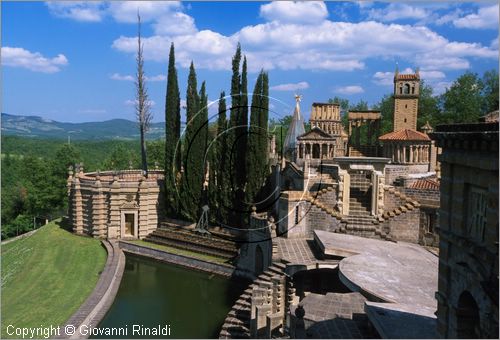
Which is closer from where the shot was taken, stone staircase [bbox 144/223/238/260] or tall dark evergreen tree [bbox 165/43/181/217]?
stone staircase [bbox 144/223/238/260]

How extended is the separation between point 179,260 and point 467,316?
20.5 m

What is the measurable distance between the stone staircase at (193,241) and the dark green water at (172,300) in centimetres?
193

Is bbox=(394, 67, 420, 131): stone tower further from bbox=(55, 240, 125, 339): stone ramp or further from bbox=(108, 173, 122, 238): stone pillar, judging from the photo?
bbox=(55, 240, 125, 339): stone ramp

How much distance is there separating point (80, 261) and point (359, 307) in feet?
62.7

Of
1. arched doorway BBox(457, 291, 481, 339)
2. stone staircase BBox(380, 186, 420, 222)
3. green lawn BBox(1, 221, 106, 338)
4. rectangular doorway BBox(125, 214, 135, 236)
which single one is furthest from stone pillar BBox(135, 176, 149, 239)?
arched doorway BBox(457, 291, 481, 339)

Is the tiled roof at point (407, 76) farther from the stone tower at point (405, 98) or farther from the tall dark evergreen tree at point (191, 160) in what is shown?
the tall dark evergreen tree at point (191, 160)

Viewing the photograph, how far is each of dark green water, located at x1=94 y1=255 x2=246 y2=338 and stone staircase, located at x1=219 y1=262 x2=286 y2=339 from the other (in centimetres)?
172

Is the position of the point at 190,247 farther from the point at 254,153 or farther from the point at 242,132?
the point at 242,132

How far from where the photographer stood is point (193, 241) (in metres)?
29.3

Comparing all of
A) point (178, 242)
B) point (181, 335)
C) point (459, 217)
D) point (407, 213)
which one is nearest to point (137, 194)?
point (178, 242)

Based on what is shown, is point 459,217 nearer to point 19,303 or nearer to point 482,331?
point 482,331

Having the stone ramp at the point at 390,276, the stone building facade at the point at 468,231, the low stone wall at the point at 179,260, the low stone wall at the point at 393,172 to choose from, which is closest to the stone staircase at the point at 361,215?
the stone ramp at the point at 390,276

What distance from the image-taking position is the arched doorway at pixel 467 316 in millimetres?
9438

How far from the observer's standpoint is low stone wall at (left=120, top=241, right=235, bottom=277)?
26094mm
